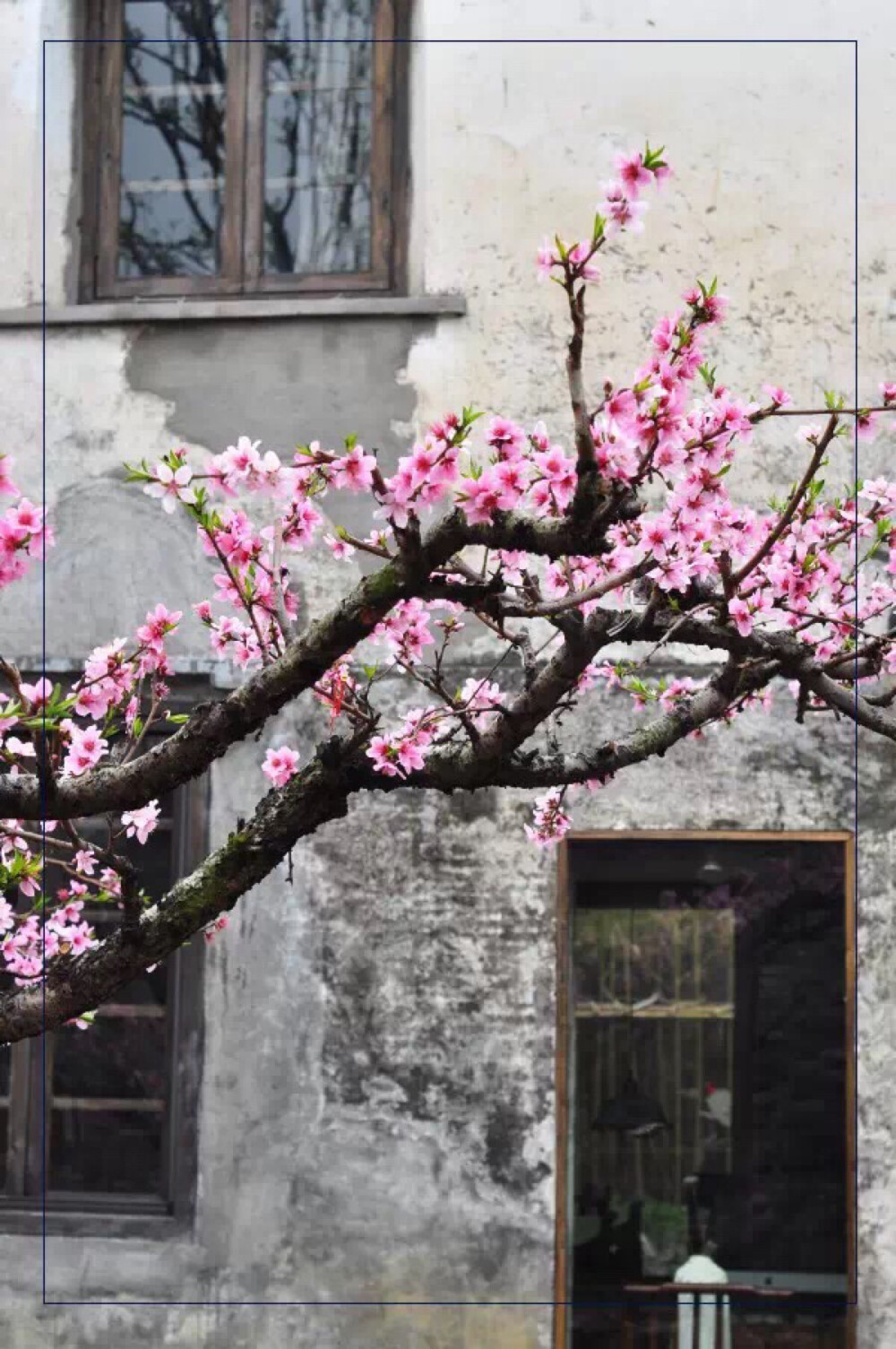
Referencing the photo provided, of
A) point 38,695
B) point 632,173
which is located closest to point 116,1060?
point 38,695

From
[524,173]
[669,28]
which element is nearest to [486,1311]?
[524,173]

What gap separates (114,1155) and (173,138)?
14.6 ft

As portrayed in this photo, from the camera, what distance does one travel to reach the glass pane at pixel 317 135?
858 centimetres

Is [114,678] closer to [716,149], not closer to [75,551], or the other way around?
Result: [75,551]

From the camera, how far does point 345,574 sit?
8242mm

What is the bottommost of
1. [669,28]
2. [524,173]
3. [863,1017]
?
[863,1017]

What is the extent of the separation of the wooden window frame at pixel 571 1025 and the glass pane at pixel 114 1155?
66.4 inches

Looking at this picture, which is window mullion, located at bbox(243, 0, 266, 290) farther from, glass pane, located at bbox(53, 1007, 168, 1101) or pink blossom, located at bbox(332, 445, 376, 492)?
pink blossom, located at bbox(332, 445, 376, 492)

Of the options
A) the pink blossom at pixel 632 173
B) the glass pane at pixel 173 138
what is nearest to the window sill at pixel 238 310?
the glass pane at pixel 173 138

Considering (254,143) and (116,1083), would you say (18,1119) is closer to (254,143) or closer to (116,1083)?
(116,1083)

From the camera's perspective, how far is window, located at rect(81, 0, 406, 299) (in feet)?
28.1

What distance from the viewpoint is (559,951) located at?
7922mm

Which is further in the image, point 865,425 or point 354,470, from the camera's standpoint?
point 865,425

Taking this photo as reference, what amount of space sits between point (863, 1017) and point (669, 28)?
4203mm
